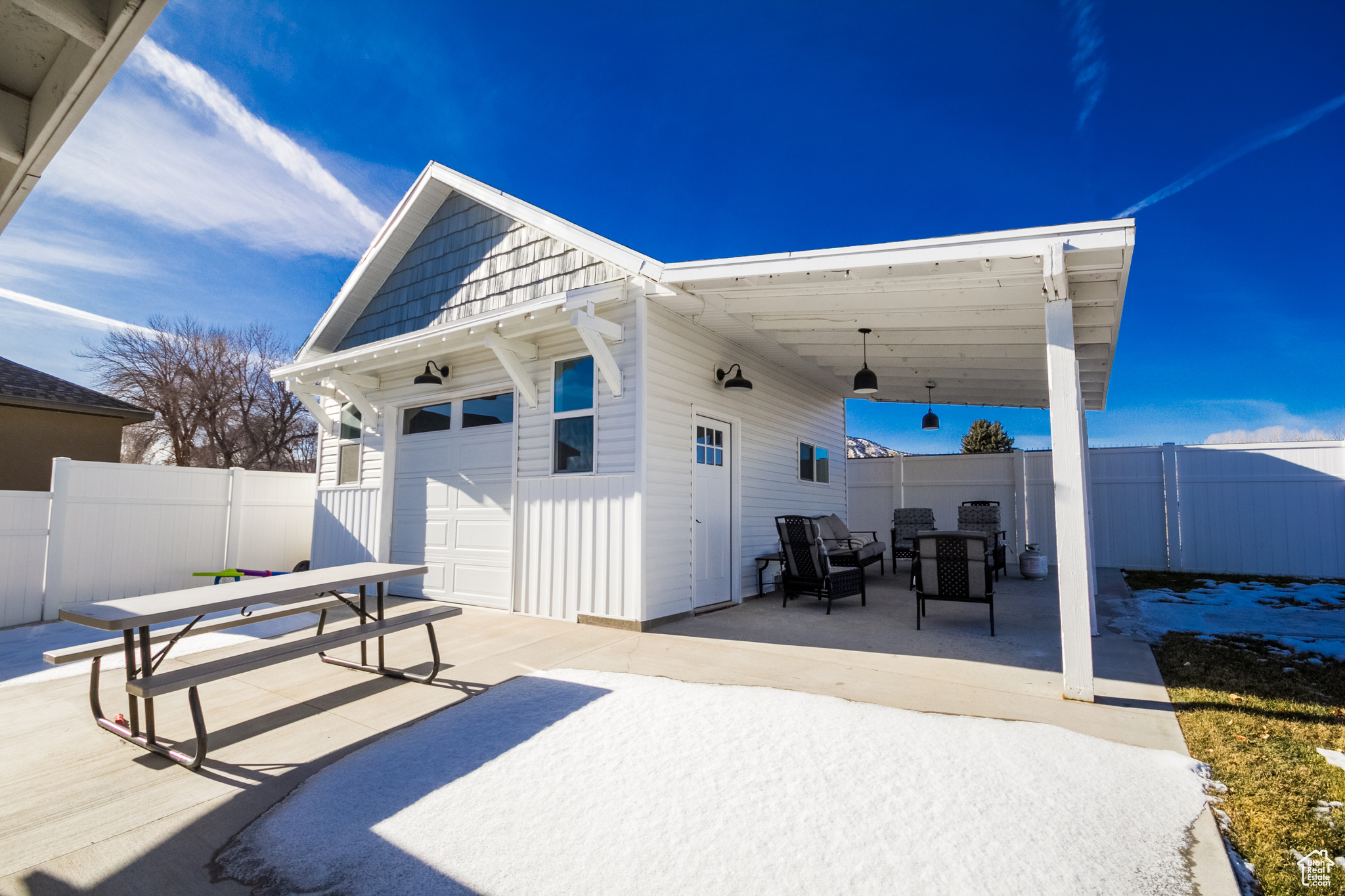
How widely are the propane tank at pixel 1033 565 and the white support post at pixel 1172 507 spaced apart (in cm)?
274

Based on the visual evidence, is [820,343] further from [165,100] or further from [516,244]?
[165,100]

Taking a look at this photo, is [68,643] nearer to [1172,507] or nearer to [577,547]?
[577,547]

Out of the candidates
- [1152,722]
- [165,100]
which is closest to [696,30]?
[165,100]

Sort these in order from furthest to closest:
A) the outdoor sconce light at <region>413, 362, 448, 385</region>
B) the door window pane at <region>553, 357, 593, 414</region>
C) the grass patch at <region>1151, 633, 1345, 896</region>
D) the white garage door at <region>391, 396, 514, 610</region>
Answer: the outdoor sconce light at <region>413, 362, 448, 385</region> → the white garage door at <region>391, 396, 514, 610</region> → the door window pane at <region>553, 357, 593, 414</region> → the grass patch at <region>1151, 633, 1345, 896</region>

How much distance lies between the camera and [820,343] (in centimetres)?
730

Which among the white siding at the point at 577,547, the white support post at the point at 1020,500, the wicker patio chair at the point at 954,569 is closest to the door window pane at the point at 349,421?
the white siding at the point at 577,547

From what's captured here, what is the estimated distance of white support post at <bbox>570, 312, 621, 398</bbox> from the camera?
5484 millimetres

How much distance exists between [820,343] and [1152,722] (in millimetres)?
5008

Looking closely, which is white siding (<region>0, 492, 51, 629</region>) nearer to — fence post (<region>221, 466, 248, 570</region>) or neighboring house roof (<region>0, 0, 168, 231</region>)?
fence post (<region>221, 466, 248, 570</region>)

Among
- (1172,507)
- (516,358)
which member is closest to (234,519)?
(516,358)

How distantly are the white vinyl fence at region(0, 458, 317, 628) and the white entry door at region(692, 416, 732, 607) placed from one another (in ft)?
22.6

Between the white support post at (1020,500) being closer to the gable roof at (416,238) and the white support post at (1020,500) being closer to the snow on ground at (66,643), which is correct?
the gable roof at (416,238)

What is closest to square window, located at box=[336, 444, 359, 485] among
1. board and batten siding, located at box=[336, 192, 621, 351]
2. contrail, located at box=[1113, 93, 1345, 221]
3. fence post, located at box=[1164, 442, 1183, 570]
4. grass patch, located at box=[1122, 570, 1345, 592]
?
board and batten siding, located at box=[336, 192, 621, 351]

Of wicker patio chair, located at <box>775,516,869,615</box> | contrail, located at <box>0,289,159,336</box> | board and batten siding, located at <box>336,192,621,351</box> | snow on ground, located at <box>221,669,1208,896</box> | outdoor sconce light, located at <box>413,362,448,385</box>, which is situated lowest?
snow on ground, located at <box>221,669,1208,896</box>
